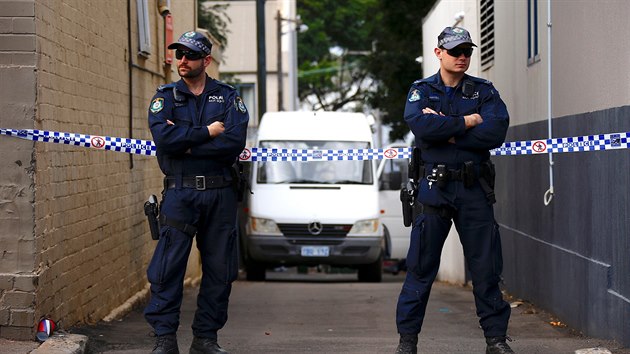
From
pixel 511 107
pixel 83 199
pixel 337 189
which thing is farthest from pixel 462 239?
pixel 337 189

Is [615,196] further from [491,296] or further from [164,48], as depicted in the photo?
[164,48]

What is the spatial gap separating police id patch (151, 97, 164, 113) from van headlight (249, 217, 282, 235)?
29.4ft

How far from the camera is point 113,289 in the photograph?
9719 millimetres

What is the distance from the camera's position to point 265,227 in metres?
15.7

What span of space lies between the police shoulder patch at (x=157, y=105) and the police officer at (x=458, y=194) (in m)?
1.51

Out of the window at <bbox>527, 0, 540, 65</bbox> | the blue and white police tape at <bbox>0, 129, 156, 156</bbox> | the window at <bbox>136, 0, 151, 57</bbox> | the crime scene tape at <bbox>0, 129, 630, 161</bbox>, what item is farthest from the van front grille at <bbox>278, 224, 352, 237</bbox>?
the blue and white police tape at <bbox>0, 129, 156, 156</bbox>

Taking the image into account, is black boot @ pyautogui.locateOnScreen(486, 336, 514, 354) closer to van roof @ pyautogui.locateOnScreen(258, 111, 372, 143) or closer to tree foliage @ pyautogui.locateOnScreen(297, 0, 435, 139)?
van roof @ pyautogui.locateOnScreen(258, 111, 372, 143)

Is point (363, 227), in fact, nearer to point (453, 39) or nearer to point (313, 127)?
point (313, 127)

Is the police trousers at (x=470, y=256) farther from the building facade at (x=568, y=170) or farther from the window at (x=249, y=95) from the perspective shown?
the window at (x=249, y=95)

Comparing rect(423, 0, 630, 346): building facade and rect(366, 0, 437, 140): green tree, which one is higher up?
rect(366, 0, 437, 140): green tree

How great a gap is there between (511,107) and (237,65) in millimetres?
30203

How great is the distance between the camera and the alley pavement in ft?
24.3

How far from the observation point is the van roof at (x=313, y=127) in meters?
16.0

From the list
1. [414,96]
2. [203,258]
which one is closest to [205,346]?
[203,258]
